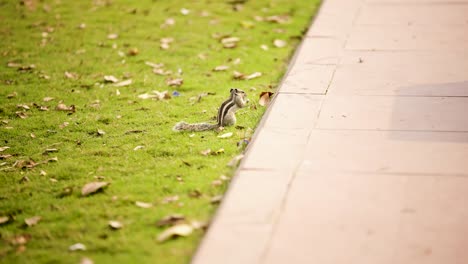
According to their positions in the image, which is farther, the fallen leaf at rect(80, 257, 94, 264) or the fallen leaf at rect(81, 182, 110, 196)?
the fallen leaf at rect(81, 182, 110, 196)

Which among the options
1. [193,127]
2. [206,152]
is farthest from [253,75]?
[206,152]

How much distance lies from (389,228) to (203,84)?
3.67 meters

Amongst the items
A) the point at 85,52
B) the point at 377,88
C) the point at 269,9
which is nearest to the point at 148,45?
the point at 85,52

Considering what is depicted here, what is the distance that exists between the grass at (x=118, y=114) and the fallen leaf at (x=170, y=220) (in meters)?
0.05

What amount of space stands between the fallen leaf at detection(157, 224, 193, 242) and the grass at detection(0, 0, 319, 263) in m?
0.05

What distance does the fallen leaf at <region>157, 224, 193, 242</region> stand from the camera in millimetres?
4047

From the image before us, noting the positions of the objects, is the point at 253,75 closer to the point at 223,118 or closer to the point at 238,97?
the point at 238,97

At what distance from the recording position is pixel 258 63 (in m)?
7.58

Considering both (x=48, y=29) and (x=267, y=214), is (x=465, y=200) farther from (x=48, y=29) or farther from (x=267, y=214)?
(x=48, y=29)

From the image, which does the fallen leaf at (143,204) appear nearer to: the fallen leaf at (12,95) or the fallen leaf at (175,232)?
the fallen leaf at (175,232)

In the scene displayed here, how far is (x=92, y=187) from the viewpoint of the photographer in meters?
4.79

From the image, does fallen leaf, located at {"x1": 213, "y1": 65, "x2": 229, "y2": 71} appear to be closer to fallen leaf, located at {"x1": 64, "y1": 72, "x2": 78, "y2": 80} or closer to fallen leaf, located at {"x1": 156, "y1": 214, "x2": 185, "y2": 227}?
Result: fallen leaf, located at {"x1": 64, "y1": 72, "x2": 78, "y2": 80}

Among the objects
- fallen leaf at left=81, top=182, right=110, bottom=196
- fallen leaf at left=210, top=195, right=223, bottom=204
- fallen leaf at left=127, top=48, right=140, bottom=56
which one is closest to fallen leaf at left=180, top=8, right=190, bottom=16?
fallen leaf at left=127, top=48, right=140, bottom=56

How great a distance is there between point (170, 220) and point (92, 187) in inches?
36.9
